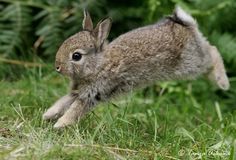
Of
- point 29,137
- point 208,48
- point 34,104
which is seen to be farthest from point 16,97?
point 208,48

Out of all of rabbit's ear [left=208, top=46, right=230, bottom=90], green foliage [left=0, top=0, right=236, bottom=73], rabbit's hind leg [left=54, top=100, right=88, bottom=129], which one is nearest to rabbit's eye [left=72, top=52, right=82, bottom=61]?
rabbit's hind leg [left=54, top=100, right=88, bottom=129]

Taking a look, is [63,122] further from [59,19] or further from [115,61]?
[59,19]

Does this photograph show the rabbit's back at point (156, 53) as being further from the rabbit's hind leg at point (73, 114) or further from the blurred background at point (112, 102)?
the rabbit's hind leg at point (73, 114)

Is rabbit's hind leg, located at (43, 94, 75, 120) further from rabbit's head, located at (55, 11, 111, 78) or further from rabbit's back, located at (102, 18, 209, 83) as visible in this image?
rabbit's back, located at (102, 18, 209, 83)

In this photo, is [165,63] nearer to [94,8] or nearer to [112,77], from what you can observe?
[112,77]

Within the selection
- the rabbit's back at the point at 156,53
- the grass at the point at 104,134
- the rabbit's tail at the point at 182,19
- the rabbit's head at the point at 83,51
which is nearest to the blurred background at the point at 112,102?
the grass at the point at 104,134
